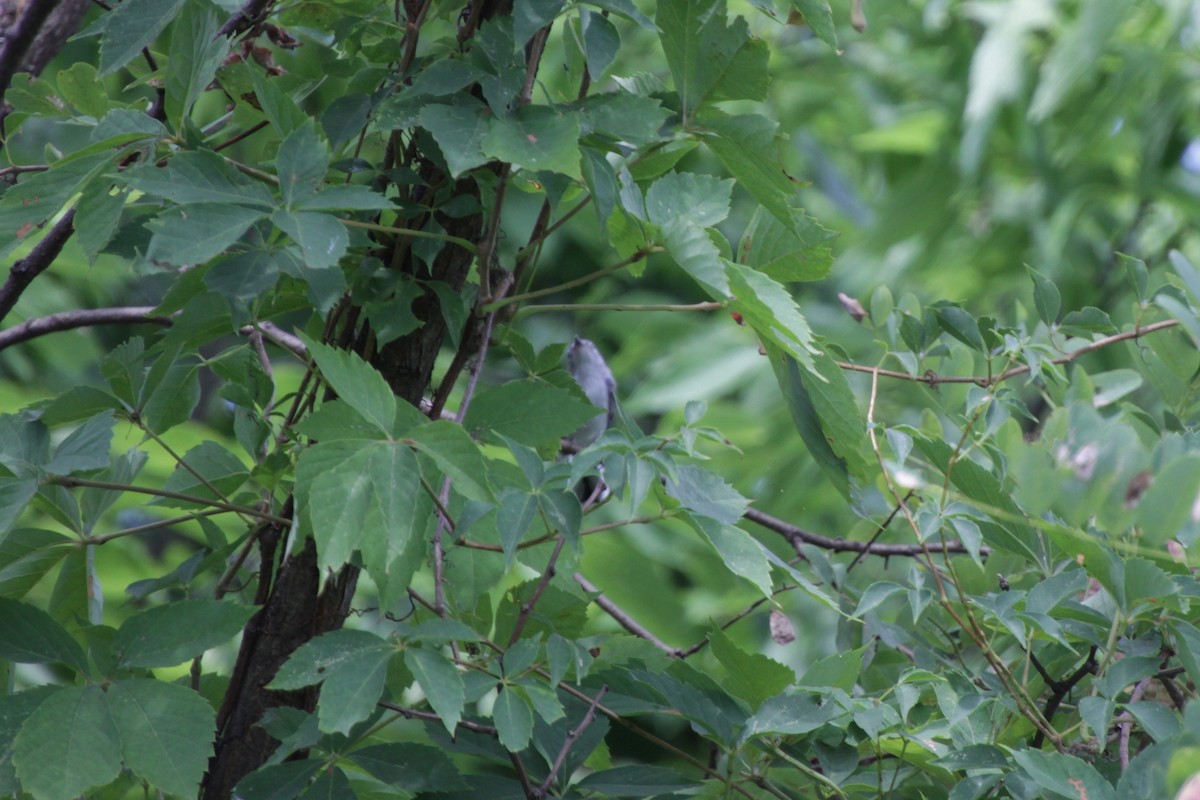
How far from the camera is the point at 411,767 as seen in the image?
475 mm

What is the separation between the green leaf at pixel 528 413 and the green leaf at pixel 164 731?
16 centimetres

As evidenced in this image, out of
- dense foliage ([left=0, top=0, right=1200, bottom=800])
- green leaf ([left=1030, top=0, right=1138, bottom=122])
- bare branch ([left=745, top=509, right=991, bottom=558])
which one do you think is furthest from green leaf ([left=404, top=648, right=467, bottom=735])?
green leaf ([left=1030, top=0, right=1138, bottom=122])

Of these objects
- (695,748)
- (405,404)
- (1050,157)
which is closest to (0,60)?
(405,404)

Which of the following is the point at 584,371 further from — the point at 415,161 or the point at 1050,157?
the point at 1050,157

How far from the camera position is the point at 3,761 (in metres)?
0.42

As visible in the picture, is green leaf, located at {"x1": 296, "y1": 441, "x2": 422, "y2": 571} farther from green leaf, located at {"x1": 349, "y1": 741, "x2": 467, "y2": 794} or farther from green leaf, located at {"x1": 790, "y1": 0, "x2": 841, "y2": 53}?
green leaf, located at {"x1": 790, "y1": 0, "x2": 841, "y2": 53}

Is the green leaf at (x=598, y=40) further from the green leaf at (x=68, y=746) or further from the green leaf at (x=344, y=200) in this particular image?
the green leaf at (x=68, y=746)

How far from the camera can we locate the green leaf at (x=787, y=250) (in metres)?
Result: 0.53

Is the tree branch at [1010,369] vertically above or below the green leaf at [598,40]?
below

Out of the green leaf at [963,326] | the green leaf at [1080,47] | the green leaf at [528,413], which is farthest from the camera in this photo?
the green leaf at [1080,47]

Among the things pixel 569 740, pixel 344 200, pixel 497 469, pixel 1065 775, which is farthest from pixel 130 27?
pixel 1065 775

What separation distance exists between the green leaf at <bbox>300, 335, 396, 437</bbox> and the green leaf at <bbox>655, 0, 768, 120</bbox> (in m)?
0.18

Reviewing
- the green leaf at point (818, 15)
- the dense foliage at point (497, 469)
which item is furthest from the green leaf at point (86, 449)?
the green leaf at point (818, 15)

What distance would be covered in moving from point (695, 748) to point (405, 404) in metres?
1.81
